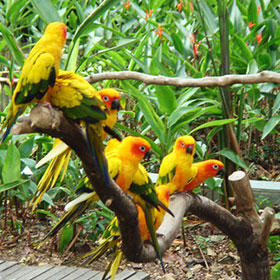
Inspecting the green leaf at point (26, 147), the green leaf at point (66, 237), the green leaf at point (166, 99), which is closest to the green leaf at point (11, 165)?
the green leaf at point (26, 147)

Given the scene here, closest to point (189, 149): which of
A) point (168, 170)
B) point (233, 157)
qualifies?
point (168, 170)

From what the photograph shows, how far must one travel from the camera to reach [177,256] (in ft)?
10.4

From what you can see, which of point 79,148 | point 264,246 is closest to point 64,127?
point 79,148

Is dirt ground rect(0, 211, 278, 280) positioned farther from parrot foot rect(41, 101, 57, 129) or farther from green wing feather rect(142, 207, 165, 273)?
parrot foot rect(41, 101, 57, 129)

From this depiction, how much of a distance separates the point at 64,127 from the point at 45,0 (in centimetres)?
136

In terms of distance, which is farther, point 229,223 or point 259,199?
point 259,199

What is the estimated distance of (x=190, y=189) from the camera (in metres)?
2.54

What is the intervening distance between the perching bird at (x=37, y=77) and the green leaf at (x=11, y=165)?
4.90 ft

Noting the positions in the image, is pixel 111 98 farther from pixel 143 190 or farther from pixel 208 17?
pixel 208 17

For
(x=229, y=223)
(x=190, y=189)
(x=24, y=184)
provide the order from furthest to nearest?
(x=24, y=184), (x=190, y=189), (x=229, y=223)

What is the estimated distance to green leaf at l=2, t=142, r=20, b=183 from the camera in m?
2.92

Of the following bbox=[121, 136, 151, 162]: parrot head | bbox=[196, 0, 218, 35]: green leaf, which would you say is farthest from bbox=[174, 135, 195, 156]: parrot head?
bbox=[196, 0, 218, 35]: green leaf

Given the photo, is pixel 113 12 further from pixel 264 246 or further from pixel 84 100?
pixel 84 100

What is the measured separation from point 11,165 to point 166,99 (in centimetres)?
93
